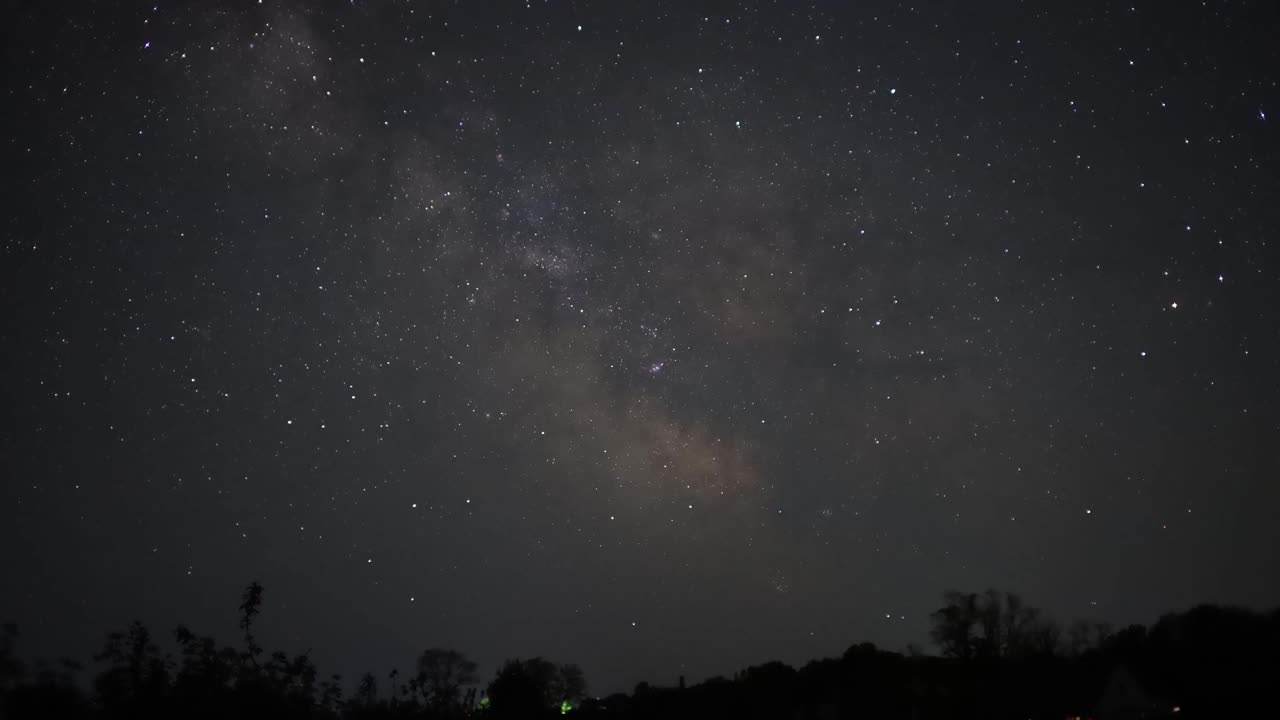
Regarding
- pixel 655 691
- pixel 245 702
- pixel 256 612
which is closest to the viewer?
pixel 245 702

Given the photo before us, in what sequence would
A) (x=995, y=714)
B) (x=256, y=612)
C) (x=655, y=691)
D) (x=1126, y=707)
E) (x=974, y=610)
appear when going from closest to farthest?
(x=1126, y=707) → (x=995, y=714) → (x=655, y=691) → (x=256, y=612) → (x=974, y=610)

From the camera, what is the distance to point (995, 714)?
37281 mm

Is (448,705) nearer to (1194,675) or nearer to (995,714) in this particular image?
(995,714)

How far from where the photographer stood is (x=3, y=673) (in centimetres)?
4519

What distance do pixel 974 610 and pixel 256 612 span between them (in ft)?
167

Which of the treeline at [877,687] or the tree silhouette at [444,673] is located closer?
the treeline at [877,687]

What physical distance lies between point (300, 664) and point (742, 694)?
3183 centimetres

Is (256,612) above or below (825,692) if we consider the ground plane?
above

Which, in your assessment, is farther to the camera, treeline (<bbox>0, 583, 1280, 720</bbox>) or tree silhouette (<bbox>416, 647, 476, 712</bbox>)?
tree silhouette (<bbox>416, 647, 476, 712</bbox>)

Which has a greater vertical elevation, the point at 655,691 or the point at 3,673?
the point at 3,673

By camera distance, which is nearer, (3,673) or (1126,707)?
(1126,707)

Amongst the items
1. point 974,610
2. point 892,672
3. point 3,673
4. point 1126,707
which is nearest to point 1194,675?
point 1126,707

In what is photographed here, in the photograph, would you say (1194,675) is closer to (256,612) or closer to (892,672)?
(892,672)

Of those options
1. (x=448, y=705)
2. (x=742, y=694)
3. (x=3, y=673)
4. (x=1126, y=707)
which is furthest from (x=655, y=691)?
(x=3, y=673)
